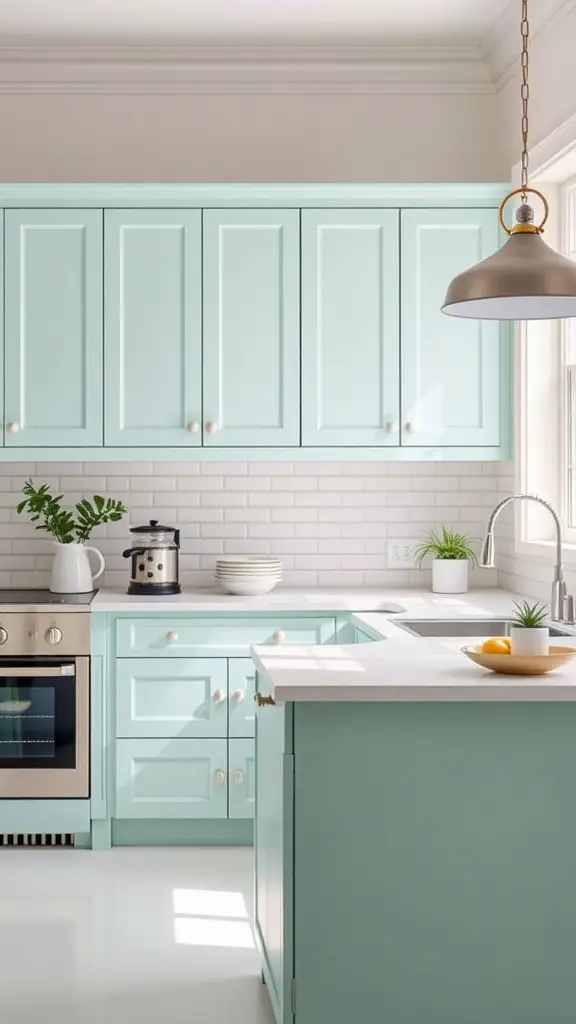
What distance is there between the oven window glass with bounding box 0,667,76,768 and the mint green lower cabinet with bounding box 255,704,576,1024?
1.95m

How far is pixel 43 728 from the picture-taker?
4297mm

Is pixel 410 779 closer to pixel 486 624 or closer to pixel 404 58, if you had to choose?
pixel 486 624

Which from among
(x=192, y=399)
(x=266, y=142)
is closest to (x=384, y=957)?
(x=192, y=399)

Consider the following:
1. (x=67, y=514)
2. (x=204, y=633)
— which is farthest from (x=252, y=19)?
(x=204, y=633)

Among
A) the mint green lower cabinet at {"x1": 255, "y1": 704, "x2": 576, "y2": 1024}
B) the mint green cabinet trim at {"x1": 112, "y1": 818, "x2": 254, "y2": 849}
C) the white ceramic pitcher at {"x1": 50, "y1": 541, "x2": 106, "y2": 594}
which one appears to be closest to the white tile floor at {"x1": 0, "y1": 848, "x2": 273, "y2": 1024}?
the mint green cabinet trim at {"x1": 112, "y1": 818, "x2": 254, "y2": 849}

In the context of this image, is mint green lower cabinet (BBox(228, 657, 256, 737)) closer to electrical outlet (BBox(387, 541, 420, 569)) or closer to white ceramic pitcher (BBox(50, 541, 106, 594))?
white ceramic pitcher (BBox(50, 541, 106, 594))

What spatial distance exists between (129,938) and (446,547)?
2.03 meters

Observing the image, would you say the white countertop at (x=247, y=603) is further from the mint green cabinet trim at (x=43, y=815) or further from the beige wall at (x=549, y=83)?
the beige wall at (x=549, y=83)

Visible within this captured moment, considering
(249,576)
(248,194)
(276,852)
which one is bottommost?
(276,852)

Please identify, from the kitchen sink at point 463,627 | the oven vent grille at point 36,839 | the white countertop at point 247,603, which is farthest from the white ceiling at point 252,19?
the oven vent grille at point 36,839

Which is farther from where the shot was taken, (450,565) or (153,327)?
(450,565)

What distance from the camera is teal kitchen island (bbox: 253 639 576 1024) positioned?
2496mm

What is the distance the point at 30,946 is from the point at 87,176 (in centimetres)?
307

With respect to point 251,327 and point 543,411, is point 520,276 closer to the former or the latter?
point 543,411
